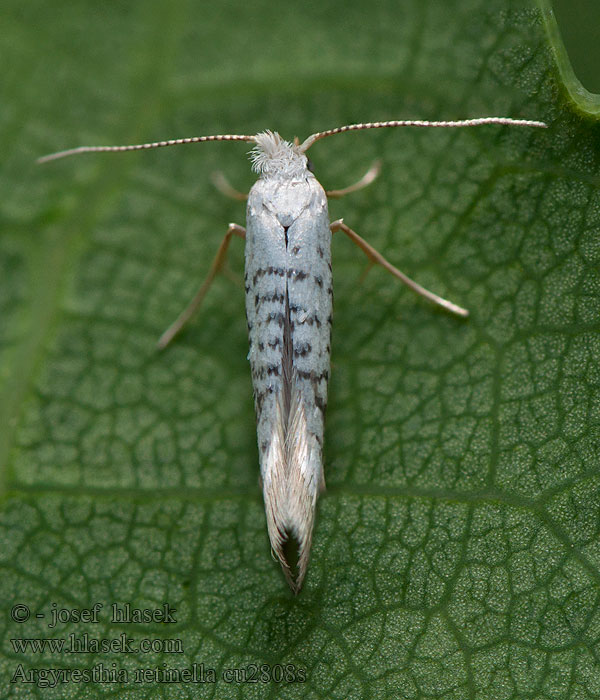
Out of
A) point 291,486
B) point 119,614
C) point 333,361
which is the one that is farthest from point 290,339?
point 119,614

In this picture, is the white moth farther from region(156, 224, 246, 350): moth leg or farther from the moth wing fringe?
region(156, 224, 246, 350): moth leg

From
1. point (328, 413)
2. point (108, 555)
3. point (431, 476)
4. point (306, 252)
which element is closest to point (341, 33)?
point (306, 252)

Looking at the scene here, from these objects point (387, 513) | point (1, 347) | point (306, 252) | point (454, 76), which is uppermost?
point (454, 76)

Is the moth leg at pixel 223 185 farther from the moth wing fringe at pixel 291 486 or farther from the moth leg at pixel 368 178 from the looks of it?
the moth wing fringe at pixel 291 486

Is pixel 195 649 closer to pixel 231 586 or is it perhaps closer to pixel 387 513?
pixel 231 586

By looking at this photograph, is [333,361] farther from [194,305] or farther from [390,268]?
[194,305]

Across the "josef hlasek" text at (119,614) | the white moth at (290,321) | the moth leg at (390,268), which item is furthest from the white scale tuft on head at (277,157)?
the "josef hlasek" text at (119,614)
